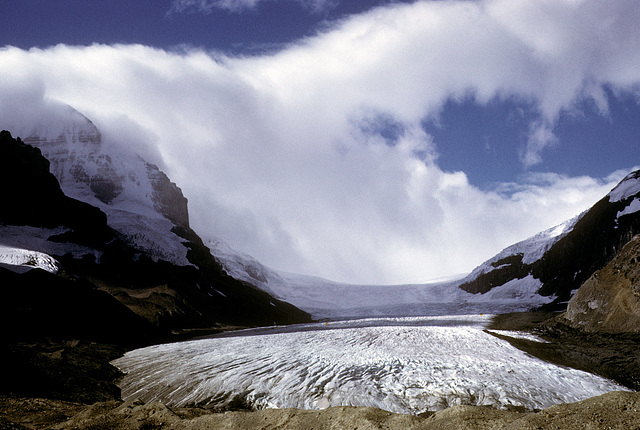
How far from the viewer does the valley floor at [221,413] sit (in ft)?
20.5

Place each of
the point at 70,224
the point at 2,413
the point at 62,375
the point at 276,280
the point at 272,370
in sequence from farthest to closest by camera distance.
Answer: the point at 276,280 < the point at 70,224 < the point at 272,370 < the point at 62,375 < the point at 2,413

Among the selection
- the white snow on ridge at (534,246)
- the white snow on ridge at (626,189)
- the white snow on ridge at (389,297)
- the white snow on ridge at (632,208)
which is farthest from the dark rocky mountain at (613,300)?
the white snow on ridge at (534,246)

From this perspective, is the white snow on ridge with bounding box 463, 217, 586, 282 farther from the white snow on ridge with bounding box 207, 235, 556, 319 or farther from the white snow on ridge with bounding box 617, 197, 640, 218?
the white snow on ridge with bounding box 617, 197, 640, 218

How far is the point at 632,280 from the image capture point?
2447cm

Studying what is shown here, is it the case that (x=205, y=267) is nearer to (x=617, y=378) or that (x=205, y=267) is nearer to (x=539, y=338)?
(x=539, y=338)

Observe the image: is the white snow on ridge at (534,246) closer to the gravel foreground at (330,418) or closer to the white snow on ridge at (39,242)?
the gravel foreground at (330,418)

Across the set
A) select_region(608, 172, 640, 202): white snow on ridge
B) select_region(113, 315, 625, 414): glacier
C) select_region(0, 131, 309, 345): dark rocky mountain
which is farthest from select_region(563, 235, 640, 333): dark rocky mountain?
select_region(608, 172, 640, 202): white snow on ridge

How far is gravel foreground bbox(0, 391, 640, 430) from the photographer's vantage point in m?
6.04

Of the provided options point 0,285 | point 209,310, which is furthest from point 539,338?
point 209,310

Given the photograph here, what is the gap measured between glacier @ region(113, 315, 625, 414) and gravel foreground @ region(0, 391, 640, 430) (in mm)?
4462

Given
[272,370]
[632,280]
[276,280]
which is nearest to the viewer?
[272,370]

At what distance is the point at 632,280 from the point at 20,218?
8531 cm

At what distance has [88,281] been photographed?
49.3 m

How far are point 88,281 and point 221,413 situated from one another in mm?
50492
